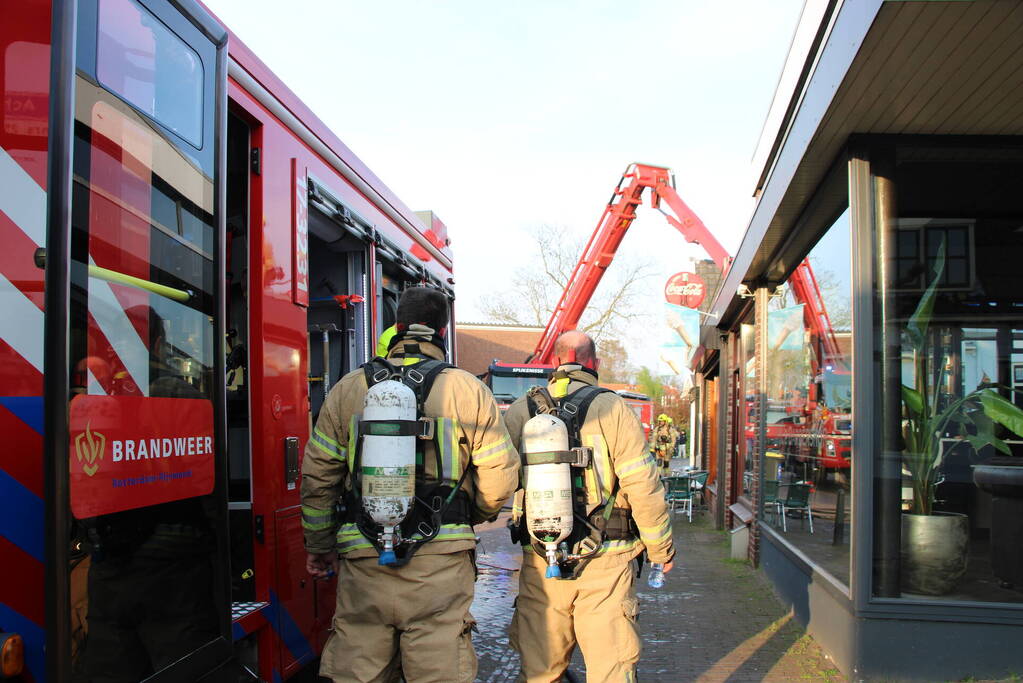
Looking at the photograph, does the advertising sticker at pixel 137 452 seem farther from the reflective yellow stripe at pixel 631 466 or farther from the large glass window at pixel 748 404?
the large glass window at pixel 748 404

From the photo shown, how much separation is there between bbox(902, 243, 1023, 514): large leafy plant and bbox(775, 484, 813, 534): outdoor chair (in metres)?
1.39

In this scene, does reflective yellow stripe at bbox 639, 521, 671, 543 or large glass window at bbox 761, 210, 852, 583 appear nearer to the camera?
reflective yellow stripe at bbox 639, 521, 671, 543

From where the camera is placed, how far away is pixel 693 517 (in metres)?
12.2

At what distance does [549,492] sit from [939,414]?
9.05ft

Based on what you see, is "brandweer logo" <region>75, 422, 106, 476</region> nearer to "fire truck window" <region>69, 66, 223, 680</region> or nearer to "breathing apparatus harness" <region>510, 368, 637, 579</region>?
"fire truck window" <region>69, 66, 223, 680</region>

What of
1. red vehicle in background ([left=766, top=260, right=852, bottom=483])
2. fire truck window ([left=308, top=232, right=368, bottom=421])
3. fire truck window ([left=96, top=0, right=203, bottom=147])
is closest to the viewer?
fire truck window ([left=96, top=0, right=203, bottom=147])

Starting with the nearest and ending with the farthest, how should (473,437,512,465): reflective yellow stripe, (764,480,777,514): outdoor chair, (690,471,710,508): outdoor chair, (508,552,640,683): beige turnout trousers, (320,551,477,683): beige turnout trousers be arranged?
(320,551,477,683): beige turnout trousers, (473,437,512,465): reflective yellow stripe, (508,552,640,683): beige turnout trousers, (764,480,777,514): outdoor chair, (690,471,710,508): outdoor chair

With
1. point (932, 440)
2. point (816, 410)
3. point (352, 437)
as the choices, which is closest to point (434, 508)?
point (352, 437)

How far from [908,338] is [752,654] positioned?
2.19m

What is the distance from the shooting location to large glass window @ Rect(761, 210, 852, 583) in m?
5.01

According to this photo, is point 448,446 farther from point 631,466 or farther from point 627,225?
point 627,225

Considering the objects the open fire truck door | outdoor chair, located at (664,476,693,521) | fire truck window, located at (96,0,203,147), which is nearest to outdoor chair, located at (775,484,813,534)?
outdoor chair, located at (664,476,693,521)

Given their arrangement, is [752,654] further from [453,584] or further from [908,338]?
[453,584]

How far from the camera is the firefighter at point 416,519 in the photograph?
9.34 feet
